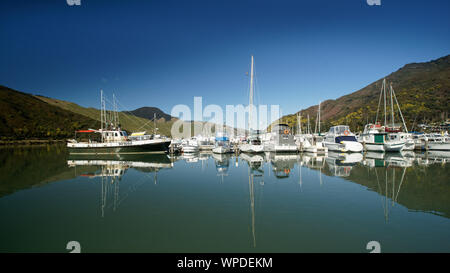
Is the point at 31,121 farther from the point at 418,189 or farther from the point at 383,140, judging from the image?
the point at 418,189

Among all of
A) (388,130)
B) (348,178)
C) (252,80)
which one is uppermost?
(252,80)

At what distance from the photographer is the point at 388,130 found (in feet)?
159

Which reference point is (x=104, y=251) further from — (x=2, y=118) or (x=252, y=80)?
(x=2, y=118)

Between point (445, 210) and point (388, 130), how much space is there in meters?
44.8

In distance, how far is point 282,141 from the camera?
4775cm

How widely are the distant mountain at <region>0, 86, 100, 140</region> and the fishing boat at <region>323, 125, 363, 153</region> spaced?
406ft

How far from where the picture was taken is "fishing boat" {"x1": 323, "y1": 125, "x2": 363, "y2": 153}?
142 ft

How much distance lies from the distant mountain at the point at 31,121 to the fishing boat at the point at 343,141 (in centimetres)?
12387

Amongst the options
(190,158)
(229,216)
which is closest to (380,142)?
(190,158)

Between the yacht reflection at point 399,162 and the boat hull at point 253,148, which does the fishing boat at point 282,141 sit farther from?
the yacht reflection at point 399,162

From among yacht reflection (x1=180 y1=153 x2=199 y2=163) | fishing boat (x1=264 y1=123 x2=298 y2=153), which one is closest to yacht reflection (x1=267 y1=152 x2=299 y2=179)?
fishing boat (x1=264 y1=123 x2=298 y2=153)

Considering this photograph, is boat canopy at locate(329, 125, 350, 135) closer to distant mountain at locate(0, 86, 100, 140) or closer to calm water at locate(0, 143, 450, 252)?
calm water at locate(0, 143, 450, 252)

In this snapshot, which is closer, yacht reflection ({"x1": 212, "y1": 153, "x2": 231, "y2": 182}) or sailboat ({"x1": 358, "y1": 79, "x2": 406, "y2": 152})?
yacht reflection ({"x1": 212, "y1": 153, "x2": 231, "y2": 182})
